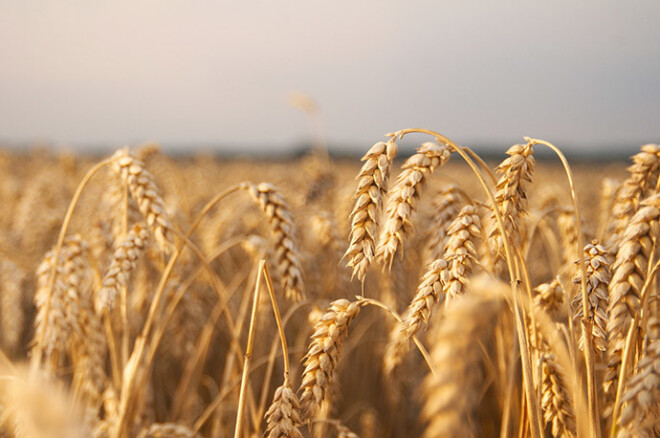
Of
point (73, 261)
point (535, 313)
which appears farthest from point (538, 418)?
point (73, 261)

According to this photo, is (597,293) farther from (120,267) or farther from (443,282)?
(120,267)

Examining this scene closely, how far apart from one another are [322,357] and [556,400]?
61 centimetres

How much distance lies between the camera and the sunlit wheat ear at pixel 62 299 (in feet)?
5.04

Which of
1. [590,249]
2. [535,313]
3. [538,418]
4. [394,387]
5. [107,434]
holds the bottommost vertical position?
[394,387]

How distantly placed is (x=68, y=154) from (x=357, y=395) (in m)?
4.50

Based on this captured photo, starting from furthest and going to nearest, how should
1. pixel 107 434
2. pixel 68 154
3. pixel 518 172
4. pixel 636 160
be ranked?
pixel 68 154, pixel 107 434, pixel 636 160, pixel 518 172

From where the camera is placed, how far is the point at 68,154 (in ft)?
18.7

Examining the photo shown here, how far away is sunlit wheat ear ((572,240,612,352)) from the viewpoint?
1.13 meters

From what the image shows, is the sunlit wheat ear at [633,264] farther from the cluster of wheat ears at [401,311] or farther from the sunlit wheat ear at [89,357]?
the sunlit wheat ear at [89,357]

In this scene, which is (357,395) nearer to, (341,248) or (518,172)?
(341,248)

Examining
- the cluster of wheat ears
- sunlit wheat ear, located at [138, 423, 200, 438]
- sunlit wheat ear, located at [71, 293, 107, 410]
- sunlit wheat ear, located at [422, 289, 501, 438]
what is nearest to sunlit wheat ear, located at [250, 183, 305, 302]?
the cluster of wheat ears

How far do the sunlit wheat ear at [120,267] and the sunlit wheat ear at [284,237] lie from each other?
387 millimetres

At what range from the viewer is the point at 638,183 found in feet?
4.53

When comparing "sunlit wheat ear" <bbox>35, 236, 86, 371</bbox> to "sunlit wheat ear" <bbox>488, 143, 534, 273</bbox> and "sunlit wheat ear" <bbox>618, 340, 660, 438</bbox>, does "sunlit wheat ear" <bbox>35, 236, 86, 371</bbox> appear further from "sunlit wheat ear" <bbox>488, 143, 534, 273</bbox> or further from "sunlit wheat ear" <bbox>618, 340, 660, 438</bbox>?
"sunlit wheat ear" <bbox>618, 340, 660, 438</bbox>
